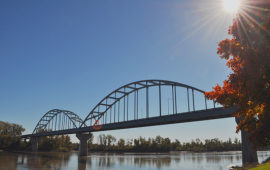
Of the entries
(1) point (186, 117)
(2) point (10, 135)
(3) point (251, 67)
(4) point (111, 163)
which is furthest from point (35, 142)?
(3) point (251, 67)

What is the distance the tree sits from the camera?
Answer: 26.9 feet

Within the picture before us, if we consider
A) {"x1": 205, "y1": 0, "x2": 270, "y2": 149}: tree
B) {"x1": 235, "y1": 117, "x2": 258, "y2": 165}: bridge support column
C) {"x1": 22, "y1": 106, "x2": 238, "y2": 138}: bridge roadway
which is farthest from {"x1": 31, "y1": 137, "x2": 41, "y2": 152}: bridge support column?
{"x1": 205, "y1": 0, "x2": 270, "y2": 149}: tree

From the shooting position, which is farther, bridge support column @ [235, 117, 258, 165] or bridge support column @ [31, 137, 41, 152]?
bridge support column @ [31, 137, 41, 152]

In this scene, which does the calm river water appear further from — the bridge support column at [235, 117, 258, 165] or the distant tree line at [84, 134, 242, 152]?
the distant tree line at [84, 134, 242, 152]

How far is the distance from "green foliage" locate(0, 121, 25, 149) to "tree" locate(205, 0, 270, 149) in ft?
334

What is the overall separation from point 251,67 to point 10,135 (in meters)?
106

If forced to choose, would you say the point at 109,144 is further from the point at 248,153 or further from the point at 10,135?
the point at 248,153

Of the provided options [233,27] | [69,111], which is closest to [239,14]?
[233,27]

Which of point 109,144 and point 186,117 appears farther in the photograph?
point 109,144

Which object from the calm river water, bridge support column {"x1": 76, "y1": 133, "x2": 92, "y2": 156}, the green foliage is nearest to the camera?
the calm river water

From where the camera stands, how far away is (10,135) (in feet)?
297

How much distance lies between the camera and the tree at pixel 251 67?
821cm

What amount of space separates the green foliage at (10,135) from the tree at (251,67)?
10168 centimetres

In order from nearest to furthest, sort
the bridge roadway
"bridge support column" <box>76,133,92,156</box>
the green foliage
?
the bridge roadway, "bridge support column" <box>76,133,92,156</box>, the green foliage
